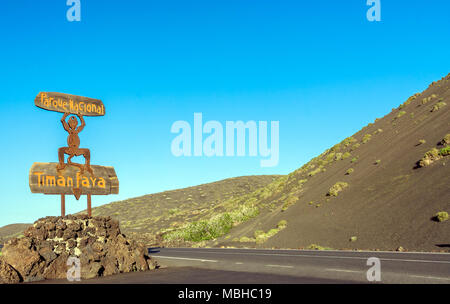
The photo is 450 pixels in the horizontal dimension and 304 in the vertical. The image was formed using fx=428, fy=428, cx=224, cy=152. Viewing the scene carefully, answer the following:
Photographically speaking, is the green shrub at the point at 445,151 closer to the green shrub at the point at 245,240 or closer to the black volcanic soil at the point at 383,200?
the black volcanic soil at the point at 383,200

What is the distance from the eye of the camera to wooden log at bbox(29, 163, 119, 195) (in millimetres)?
16625

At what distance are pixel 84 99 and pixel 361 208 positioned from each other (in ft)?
68.6

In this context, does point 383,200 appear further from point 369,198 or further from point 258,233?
point 258,233

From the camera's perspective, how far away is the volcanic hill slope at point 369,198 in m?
25.2

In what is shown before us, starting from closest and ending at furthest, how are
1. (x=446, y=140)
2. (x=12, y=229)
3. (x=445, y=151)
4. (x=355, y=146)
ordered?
(x=445, y=151) → (x=446, y=140) → (x=355, y=146) → (x=12, y=229)

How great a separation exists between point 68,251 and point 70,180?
4.23 m

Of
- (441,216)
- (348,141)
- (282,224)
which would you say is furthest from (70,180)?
(348,141)

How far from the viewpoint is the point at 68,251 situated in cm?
1382

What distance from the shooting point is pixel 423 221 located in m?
24.0

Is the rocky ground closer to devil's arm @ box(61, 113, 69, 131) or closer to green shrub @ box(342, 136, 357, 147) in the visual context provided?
devil's arm @ box(61, 113, 69, 131)
